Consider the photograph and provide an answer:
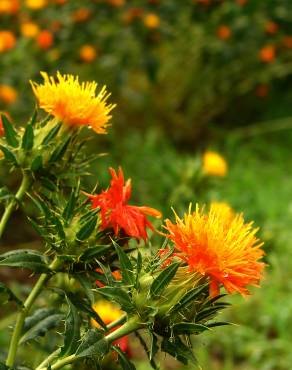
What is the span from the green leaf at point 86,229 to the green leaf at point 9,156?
0.61 ft

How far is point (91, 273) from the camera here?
1.01m

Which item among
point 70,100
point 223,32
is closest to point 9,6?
point 223,32

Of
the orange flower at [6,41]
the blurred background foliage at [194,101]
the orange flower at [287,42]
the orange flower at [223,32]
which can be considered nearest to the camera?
the blurred background foliage at [194,101]

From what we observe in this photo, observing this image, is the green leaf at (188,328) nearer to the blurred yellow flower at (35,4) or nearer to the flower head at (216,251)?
the flower head at (216,251)

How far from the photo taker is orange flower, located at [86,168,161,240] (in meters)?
0.99

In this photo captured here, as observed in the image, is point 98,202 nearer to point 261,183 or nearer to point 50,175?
point 50,175

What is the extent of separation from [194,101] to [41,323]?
368cm

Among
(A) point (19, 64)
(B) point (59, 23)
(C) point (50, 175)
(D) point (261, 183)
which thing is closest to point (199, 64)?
(D) point (261, 183)

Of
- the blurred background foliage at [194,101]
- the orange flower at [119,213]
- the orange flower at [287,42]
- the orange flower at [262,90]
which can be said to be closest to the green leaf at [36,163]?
the orange flower at [119,213]

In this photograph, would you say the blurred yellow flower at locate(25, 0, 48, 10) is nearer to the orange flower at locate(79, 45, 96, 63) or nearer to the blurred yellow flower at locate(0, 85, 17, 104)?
the orange flower at locate(79, 45, 96, 63)

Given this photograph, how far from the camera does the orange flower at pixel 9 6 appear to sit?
3.26 meters

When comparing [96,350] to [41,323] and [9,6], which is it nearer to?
[41,323]

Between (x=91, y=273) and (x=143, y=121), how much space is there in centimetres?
384

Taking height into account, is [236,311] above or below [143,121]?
below
